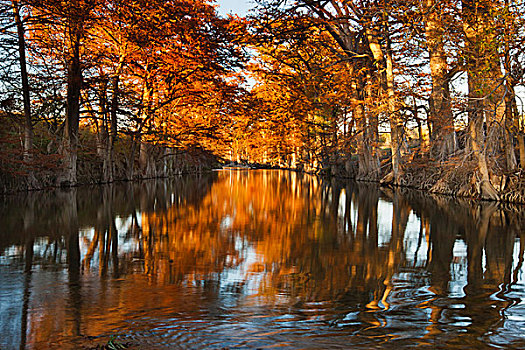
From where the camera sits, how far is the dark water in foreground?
249 centimetres

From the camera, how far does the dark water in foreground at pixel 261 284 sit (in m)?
2.49

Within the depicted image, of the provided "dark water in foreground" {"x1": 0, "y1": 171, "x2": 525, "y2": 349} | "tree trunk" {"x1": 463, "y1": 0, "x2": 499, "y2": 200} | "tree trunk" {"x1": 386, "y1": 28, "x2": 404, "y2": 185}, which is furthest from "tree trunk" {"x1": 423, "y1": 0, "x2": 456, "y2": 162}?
"dark water in foreground" {"x1": 0, "y1": 171, "x2": 525, "y2": 349}

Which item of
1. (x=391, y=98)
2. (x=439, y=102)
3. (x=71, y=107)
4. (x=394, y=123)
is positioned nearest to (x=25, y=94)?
(x=71, y=107)

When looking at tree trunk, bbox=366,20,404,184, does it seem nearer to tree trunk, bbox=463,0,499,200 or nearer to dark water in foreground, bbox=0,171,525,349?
tree trunk, bbox=463,0,499,200

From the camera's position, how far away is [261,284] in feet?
11.9

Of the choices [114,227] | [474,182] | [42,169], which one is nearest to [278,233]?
[114,227]

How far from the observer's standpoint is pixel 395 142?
17.0m

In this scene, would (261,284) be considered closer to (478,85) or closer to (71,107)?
(478,85)

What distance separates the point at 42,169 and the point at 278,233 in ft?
34.9

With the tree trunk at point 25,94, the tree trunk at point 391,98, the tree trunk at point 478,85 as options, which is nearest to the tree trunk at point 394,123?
the tree trunk at point 391,98

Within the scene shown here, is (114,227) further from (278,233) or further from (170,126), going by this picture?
(170,126)

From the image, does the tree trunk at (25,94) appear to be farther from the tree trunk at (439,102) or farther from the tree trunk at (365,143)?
the tree trunk at (365,143)

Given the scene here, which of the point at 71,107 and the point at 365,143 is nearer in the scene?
the point at 71,107

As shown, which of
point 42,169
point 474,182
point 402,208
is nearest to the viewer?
point 402,208
